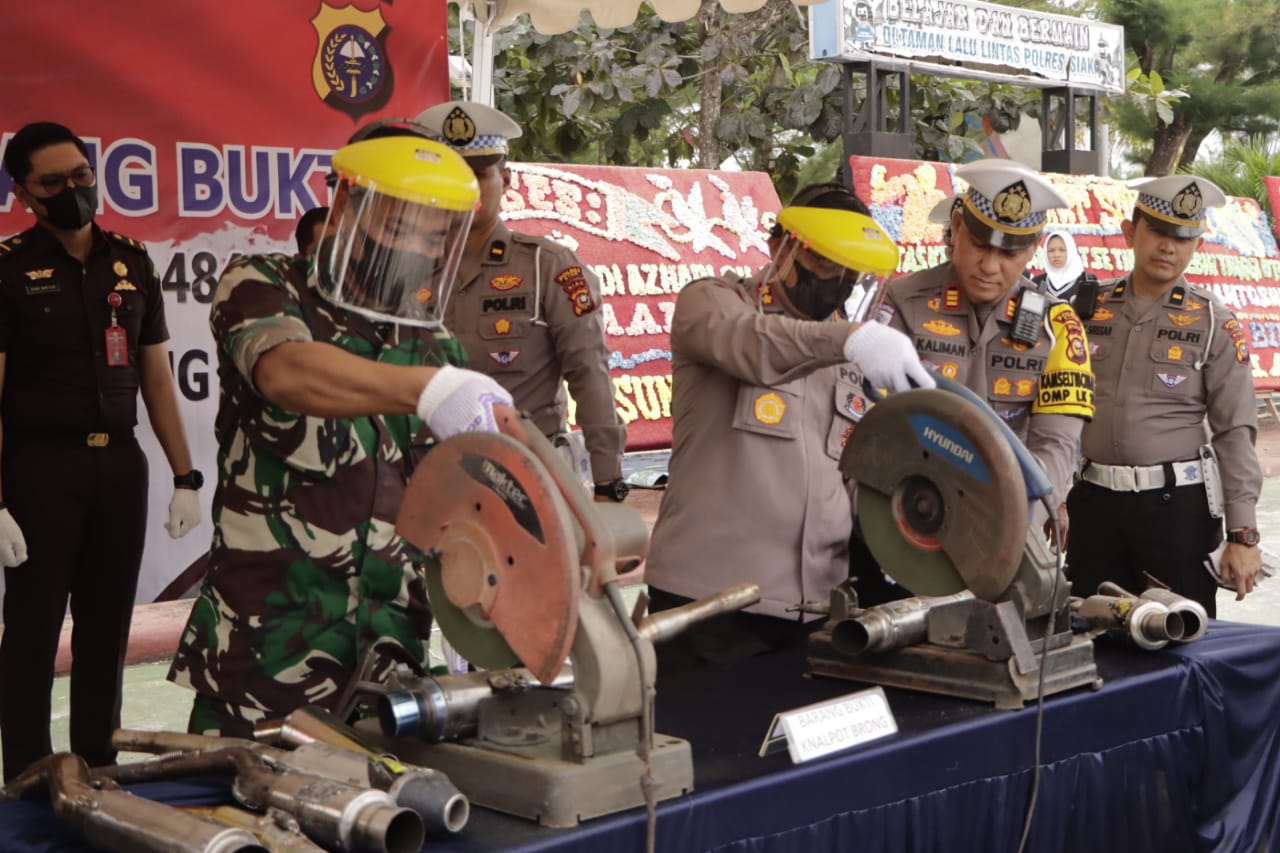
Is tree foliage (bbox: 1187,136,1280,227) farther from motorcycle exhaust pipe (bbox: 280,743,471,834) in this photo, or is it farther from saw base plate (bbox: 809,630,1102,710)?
motorcycle exhaust pipe (bbox: 280,743,471,834)

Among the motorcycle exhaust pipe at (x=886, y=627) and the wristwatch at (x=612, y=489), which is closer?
the motorcycle exhaust pipe at (x=886, y=627)

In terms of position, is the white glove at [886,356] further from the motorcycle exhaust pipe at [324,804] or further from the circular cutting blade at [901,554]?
the motorcycle exhaust pipe at [324,804]

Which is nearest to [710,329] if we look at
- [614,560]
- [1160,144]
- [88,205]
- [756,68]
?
[614,560]

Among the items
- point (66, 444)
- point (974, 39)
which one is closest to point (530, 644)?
point (66, 444)

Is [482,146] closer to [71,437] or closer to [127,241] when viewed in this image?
[127,241]

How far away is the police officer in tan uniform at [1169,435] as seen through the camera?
3.70 m

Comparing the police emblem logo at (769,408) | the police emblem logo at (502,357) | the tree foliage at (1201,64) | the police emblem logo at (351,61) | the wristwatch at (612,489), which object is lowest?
the wristwatch at (612,489)

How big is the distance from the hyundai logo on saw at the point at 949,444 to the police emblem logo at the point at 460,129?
1.70m

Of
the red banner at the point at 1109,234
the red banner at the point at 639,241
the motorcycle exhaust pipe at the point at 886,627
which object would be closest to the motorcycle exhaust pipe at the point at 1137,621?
the motorcycle exhaust pipe at the point at 886,627

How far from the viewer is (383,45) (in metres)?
4.18

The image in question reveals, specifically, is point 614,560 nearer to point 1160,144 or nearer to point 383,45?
point 383,45

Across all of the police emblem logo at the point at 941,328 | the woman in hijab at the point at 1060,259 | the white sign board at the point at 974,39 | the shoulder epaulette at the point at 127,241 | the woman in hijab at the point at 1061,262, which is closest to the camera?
the police emblem logo at the point at 941,328

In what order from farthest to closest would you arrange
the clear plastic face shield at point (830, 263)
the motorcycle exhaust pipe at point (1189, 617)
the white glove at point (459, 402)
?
the motorcycle exhaust pipe at point (1189, 617) → the clear plastic face shield at point (830, 263) → the white glove at point (459, 402)

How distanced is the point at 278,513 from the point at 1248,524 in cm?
264
